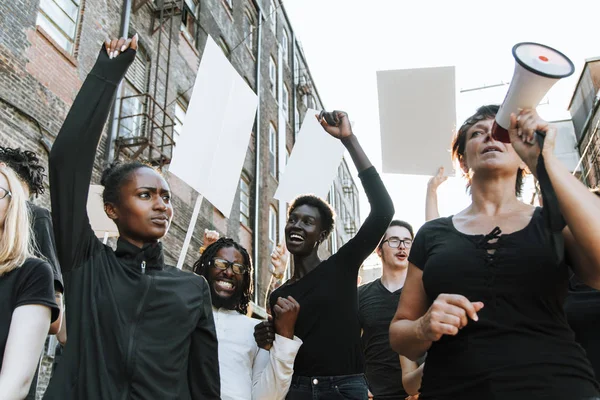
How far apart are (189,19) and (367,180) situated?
536 inches

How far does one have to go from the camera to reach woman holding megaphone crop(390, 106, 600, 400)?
5.35 feet

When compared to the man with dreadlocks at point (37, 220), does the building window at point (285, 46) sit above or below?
above

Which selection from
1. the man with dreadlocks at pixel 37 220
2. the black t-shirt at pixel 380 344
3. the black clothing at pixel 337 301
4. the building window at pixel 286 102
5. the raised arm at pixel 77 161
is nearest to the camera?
the raised arm at pixel 77 161

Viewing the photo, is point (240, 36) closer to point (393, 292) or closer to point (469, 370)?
point (393, 292)

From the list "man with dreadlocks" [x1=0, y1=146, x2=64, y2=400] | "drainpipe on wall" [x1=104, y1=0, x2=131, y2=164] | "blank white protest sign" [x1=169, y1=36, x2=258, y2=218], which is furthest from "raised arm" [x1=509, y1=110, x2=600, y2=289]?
"drainpipe on wall" [x1=104, y1=0, x2=131, y2=164]

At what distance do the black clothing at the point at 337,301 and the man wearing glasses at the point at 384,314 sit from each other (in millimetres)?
713

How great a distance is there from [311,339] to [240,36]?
17832 mm

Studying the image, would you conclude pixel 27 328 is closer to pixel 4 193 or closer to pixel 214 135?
pixel 4 193

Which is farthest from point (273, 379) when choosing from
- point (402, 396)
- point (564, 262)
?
point (564, 262)

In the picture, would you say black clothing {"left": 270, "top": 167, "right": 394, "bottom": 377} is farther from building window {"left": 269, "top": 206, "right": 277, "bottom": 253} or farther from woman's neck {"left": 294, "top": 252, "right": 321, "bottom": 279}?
building window {"left": 269, "top": 206, "right": 277, "bottom": 253}

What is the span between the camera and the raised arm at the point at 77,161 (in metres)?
2.24

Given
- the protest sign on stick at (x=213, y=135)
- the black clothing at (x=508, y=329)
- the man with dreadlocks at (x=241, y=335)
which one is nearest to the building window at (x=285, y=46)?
the protest sign on stick at (x=213, y=135)

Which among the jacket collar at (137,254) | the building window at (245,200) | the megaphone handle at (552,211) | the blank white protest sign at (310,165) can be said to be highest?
the building window at (245,200)

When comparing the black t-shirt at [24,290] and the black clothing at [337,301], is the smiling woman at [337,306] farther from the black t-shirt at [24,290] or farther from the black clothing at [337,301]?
the black t-shirt at [24,290]
